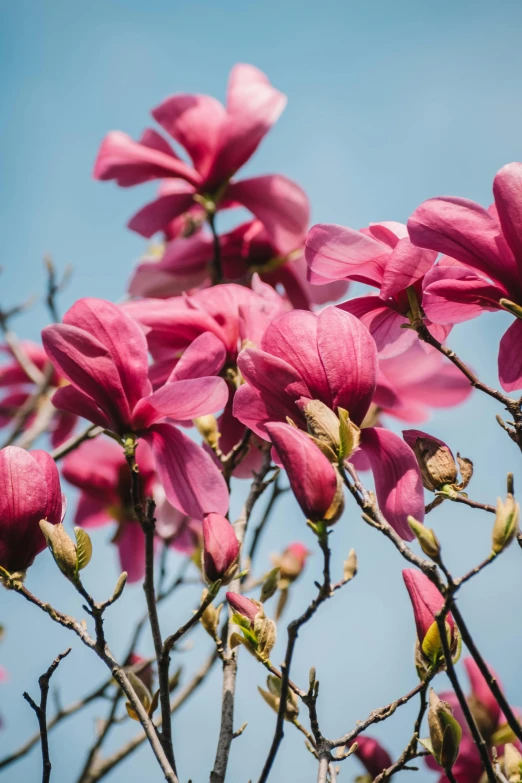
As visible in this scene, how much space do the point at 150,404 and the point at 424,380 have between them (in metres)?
0.66

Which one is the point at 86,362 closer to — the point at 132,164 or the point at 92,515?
the point at 132,164

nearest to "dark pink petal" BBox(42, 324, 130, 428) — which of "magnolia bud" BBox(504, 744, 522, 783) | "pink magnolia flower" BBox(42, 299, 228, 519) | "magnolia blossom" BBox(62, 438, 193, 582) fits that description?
"pink magnolia flower" BBox(42, 299, 228, 519)

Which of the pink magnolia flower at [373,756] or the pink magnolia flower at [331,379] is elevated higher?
the pink magnolia flower at [331,379]

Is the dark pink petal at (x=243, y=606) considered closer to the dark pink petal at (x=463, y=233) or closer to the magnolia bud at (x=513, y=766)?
the magnolia bud at (x=513, y=766)

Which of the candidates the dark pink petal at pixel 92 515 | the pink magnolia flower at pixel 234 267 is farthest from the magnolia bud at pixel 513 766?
the dark pink petal at pixel 92 515

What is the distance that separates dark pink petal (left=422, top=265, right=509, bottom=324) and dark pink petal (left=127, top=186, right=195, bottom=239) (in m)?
0.96

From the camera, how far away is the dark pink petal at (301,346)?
0.85 metres

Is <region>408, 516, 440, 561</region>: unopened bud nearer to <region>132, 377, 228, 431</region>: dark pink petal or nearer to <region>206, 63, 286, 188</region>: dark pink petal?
<region>132, 377, 228, 431</region>: dark pink petal

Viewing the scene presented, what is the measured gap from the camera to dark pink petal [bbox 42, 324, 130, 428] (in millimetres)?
958

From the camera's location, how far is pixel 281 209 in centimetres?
164

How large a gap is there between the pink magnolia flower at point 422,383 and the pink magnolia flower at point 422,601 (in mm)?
477

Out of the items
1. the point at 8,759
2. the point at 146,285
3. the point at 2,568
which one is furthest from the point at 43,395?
the point at 2,568

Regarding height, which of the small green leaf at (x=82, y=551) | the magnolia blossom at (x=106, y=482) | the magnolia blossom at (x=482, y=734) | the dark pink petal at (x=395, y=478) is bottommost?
→ the magnolia blossom at (x=482, y=734)

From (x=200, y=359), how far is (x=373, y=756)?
0.72 m
